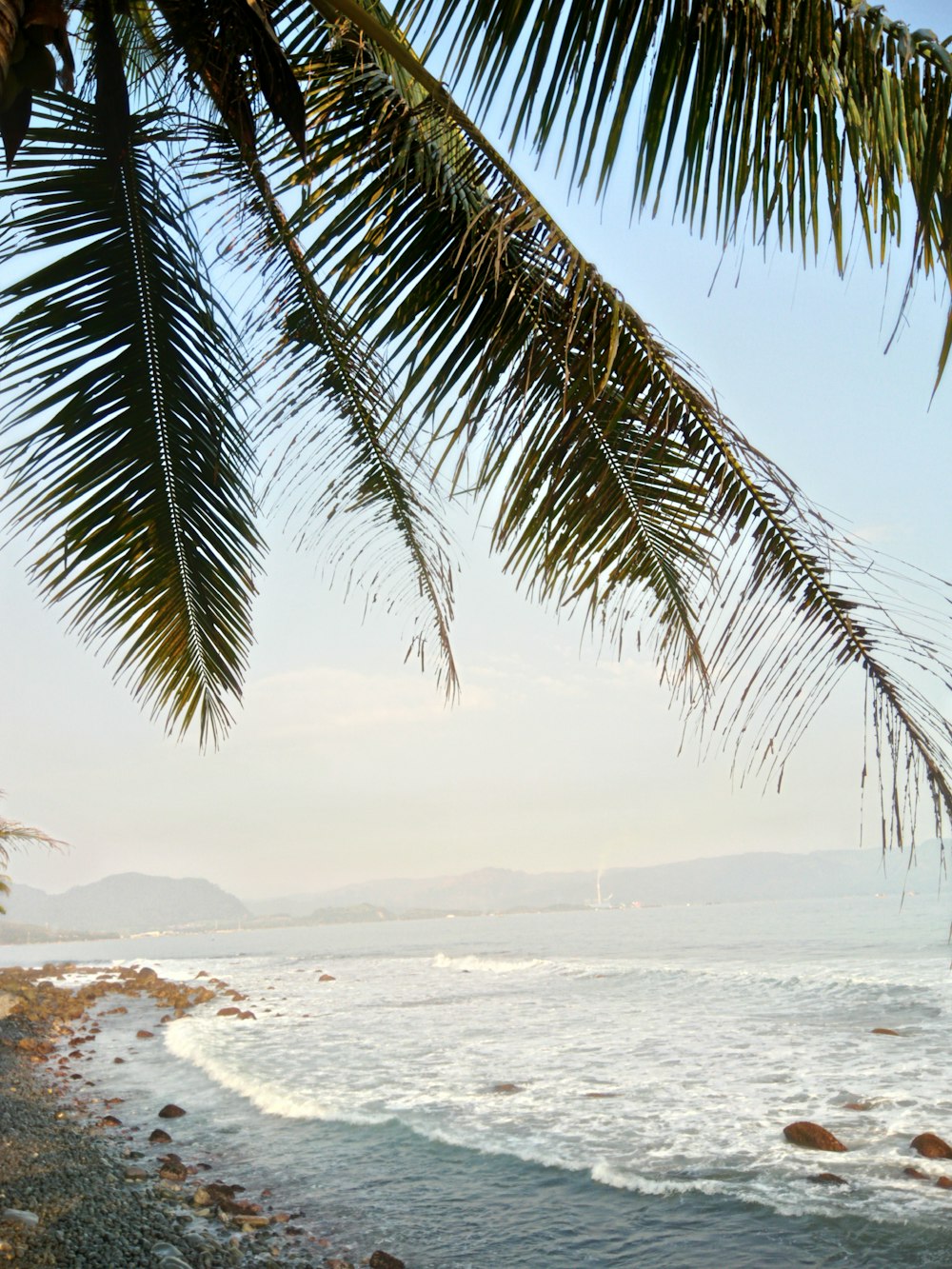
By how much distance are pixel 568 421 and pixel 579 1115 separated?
944 centimetres

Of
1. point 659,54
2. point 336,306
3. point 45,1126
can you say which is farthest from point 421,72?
point 45,1126

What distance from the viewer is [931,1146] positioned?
793cm

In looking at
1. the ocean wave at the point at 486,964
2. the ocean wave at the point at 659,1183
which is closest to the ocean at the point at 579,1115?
the ocean wave at the point at 659,1183

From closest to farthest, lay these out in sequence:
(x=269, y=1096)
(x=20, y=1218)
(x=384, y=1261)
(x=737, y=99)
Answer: (x=737, y=99) < (x=384, y=1261) < (x=20, y=1218) < (x=269, y=1096)

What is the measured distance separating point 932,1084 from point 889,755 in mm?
11429

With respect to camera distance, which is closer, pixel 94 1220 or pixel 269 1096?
pixel 94 1220

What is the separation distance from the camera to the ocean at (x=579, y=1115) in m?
6.38

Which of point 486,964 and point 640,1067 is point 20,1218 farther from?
point 486,964

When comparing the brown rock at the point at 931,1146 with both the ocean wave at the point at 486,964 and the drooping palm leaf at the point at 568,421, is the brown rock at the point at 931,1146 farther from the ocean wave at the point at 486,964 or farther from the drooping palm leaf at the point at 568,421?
the ocean wave at the point at 486,964

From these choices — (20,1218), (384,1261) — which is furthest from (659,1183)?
(20,1218)

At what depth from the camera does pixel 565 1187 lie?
7.45 meters

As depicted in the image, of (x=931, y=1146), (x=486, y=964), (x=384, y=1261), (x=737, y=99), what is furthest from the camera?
(x=486, y=964)

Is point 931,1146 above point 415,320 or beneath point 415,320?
beneath

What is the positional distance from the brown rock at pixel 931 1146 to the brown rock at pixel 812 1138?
2.18 feet
